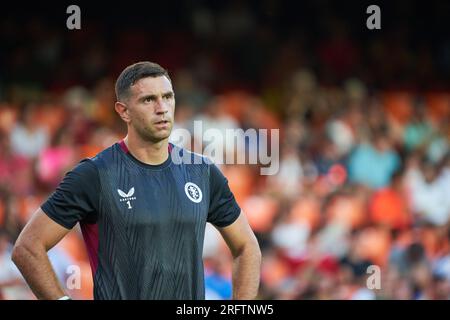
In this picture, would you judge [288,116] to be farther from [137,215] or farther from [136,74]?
[137,215]

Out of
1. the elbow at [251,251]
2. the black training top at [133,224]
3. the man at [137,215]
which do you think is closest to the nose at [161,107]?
the man at [137,215]

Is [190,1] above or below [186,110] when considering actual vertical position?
above

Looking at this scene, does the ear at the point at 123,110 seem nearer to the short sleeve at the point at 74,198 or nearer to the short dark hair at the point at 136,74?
the short dark hair at the point at 136,74

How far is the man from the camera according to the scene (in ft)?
15.0

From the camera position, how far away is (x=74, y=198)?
4.59 metres

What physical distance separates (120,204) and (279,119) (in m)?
7.59

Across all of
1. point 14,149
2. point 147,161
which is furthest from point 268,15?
point 147,161

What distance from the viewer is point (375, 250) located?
10453 mm

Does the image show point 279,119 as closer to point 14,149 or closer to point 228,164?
point 228,164

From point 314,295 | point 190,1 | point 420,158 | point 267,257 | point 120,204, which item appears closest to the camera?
point 120,204

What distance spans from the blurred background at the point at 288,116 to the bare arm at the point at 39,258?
152 inches

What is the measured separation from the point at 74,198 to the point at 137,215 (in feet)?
0.99

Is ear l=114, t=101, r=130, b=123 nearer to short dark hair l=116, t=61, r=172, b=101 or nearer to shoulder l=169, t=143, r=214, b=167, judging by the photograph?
short dark hair l=116, t=61, r=172, b=101

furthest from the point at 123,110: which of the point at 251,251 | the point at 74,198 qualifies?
the point at 251,251
